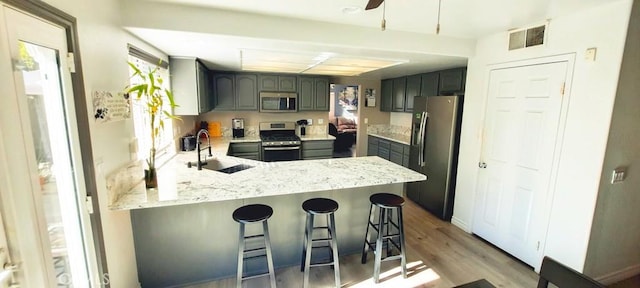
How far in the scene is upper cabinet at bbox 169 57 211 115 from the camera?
323cm

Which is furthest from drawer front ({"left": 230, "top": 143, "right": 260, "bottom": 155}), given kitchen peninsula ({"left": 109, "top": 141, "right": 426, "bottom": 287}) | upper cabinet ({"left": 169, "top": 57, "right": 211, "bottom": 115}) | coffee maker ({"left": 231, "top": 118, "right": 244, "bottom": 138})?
kitchen peninsula ({"left": 109, "top": 141, "right": 426, "bottom": 287})

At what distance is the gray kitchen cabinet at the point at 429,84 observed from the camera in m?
4.03

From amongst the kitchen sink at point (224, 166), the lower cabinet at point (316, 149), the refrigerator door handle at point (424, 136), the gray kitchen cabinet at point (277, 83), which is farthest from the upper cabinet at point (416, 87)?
the kitchen sink at point (224, 166)

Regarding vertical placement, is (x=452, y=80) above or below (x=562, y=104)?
above

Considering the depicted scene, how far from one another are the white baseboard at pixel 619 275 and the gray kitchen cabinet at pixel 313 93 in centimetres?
424

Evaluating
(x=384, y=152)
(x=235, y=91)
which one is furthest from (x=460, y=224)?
(x=235, y=91)

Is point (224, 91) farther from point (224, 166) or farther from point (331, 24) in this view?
point (331, 24)

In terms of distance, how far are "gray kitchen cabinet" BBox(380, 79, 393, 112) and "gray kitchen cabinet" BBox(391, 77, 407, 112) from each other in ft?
0.42

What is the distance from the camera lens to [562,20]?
2.19 metres

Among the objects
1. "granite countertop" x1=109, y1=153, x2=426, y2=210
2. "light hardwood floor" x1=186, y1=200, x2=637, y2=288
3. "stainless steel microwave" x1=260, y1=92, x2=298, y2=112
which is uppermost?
"stainless steel microwave" x1=260, y1=92, x2=298, y2=112

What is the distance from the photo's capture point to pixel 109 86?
5.51 ft

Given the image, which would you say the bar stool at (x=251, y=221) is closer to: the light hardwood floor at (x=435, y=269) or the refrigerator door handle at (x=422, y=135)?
the light hardwood floor at (x=435, y=269)

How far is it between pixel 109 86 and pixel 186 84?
1.65m

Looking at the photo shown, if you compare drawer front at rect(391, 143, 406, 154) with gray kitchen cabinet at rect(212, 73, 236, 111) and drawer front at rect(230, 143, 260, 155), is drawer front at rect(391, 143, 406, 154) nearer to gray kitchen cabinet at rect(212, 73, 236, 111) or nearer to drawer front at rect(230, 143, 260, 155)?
Result: drawer front at rect(230, 143, 260, 155)
